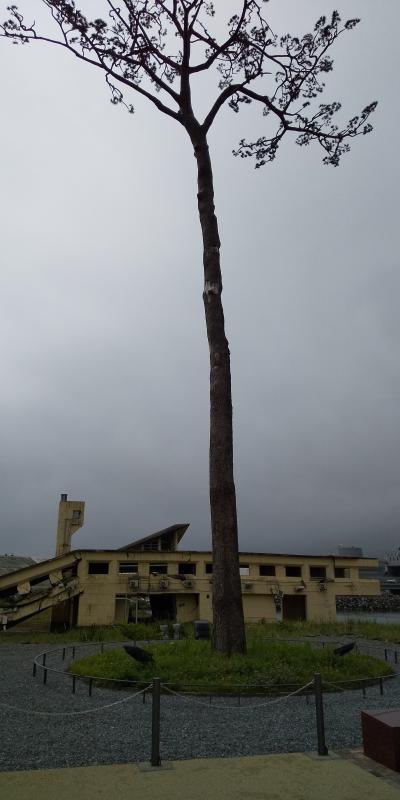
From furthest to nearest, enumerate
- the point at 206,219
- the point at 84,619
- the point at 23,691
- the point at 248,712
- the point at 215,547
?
the point at 84,619 < the point at 206,219 < the point at 215,547 < the point at 23,691 < the point at 248,712

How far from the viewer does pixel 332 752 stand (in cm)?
661

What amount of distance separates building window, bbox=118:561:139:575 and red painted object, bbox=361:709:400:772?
78.4ft

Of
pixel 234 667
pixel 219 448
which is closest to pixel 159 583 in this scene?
pixel 219 448

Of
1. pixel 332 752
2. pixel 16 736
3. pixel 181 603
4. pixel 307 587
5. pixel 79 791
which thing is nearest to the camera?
pixel 79 791

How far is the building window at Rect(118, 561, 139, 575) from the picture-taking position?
2914 cm

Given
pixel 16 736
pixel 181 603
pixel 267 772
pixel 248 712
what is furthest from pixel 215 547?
pixel 181 603

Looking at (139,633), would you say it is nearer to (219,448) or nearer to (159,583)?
(159,583)

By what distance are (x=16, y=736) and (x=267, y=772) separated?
12.0 feet

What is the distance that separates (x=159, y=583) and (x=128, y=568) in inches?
74.0

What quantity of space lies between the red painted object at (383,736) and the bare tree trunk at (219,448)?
6.56 m

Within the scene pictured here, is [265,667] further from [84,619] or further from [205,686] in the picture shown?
[84,619]

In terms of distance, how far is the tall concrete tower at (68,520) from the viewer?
31438 millimetres

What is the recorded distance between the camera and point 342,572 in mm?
34938

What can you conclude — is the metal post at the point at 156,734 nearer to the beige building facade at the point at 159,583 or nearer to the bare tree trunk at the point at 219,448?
the bare tree trunk at the point at 219,448
